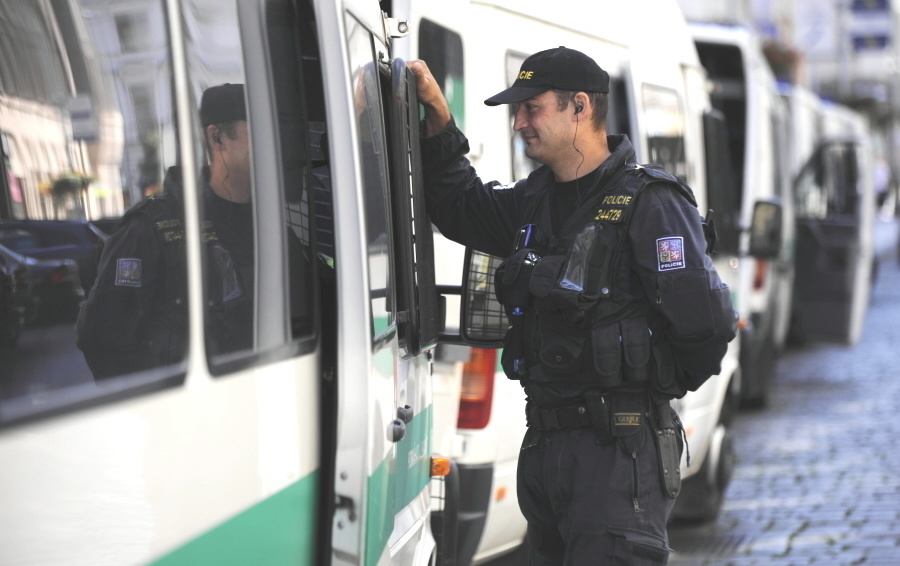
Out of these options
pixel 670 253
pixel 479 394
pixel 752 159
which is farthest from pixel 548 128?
pixel 752 159

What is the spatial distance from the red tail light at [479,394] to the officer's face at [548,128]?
1.27 metres

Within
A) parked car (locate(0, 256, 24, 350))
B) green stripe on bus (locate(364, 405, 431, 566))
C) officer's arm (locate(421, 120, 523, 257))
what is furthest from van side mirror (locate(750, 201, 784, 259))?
parked car (locate(0, 256, 24, 350))

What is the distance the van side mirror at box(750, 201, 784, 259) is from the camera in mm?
7359

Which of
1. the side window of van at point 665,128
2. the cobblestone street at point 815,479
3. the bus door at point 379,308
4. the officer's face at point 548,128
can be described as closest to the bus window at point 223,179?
the bus door at point 379,308

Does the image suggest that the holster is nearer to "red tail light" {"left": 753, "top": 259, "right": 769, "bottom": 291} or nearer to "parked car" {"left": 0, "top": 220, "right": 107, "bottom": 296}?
"parked car" {"left": 0, "top": 220, "right": 107, "bottom": 296}

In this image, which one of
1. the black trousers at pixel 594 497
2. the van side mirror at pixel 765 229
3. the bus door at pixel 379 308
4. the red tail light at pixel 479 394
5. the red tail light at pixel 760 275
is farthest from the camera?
the red tail light at pixel 760 275

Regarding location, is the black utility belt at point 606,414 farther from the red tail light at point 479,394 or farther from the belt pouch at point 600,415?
the red tail light at point 479,394

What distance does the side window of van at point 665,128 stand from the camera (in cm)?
615

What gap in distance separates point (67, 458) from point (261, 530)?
648 millimetres

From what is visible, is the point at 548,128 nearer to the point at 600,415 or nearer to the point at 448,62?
the point at 600,415

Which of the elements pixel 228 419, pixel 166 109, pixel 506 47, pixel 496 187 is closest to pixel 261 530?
pixel 228 419

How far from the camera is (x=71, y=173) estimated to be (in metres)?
2.95

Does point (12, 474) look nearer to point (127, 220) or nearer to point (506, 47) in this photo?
point (127, 220)

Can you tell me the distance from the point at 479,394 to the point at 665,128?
2.37m
